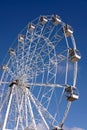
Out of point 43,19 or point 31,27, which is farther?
point 31,27

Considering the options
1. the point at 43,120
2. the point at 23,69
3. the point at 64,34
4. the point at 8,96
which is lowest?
the point at 43,120

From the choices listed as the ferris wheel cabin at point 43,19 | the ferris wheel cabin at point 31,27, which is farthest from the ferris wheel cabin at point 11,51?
the ferris wheel cabin at point 43,19

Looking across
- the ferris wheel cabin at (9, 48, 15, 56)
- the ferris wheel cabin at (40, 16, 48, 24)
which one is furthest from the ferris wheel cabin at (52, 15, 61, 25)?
the ferris wheel cabin at (9, 48, 15, 56)

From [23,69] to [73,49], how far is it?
5.62 meters

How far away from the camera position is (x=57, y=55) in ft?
112

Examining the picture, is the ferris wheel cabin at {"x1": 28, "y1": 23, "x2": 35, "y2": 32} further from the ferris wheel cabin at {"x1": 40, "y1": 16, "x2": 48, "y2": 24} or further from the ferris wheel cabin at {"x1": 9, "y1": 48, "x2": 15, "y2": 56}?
the ferris wheel cabin at {"x1": 9, "y1": 48, "x2": 15, "y2": 56}

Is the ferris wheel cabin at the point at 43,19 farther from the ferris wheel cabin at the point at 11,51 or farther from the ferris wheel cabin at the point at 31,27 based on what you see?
the ferris wheel cabin at the point at 11,51

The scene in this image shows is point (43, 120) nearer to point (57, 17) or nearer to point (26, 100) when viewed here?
point (26, 100)

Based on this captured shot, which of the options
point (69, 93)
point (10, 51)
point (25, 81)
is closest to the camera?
point (69, 93)

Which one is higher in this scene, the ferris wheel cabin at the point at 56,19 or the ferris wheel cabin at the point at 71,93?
the ferris wheel cabin at the point at 56,19

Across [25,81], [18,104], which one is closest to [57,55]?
[25,81]

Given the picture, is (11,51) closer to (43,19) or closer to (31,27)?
(31,27)

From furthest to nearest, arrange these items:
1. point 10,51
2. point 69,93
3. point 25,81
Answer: point 10,51 < point 25,81 < point 69,93

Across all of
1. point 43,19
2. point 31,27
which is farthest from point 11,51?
point 43,19
